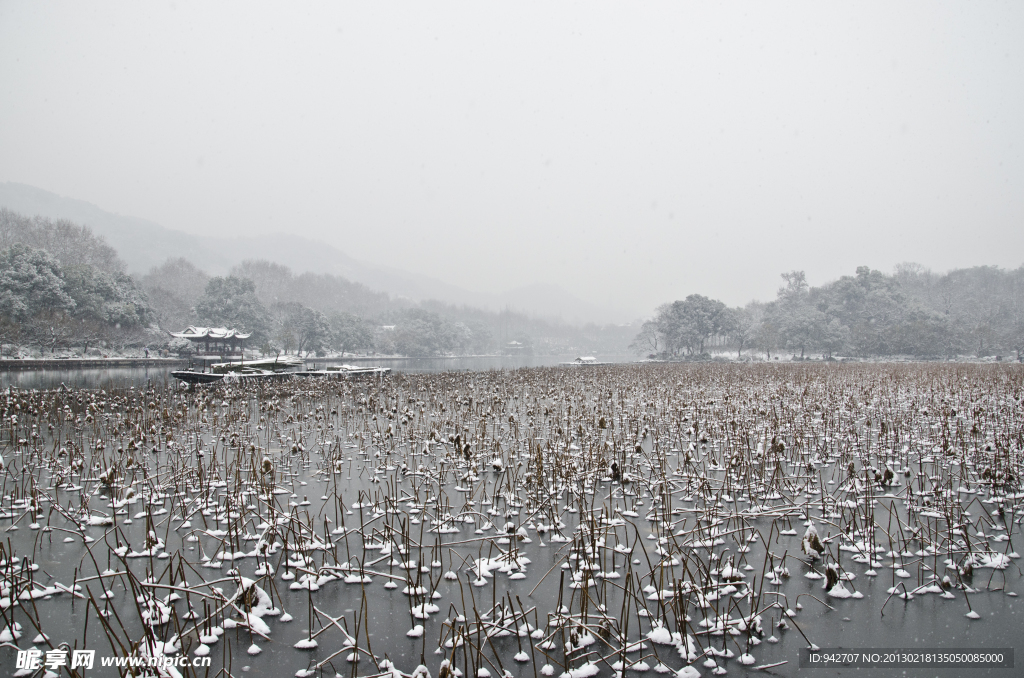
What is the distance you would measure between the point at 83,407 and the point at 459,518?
12.8 meters

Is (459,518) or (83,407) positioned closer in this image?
(459,518)

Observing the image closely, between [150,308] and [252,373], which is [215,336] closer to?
[150,308]

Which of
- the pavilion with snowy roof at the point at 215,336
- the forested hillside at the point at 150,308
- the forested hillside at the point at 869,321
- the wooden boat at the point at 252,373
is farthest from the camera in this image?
the forested hillside at the point at 869,321

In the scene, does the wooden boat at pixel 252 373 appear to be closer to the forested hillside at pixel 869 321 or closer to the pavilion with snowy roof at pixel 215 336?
the pavilion with snowy roof at pixel 215 336

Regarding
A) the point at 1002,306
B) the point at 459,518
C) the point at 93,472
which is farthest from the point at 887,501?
the point at 1002,306

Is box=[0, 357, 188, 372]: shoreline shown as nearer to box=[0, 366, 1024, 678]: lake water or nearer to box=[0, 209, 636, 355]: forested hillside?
box=[0, 209, 636, 355]: forested hillside

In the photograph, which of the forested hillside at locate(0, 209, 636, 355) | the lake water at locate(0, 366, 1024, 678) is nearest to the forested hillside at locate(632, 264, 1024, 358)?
the forested hillside at locate(0, 209, 636, 355)

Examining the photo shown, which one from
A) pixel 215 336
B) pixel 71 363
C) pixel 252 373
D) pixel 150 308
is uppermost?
pixel 150 308

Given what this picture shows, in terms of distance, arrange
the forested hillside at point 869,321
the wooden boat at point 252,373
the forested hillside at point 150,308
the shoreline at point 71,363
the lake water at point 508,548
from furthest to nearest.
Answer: the forested hillside at point 869,321 → the forested hillside at point 150,308 → the shoreline at point 71,363 → the wooden boat at point 252,373 → the lake water at point 508,548

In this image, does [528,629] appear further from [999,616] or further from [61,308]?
[61,308]

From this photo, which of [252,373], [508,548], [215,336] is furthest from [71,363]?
[508,548]

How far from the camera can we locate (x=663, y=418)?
12.6 m

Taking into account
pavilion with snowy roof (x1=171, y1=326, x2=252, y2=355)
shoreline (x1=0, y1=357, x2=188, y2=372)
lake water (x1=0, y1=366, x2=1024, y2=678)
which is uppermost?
pavilion with snowy roof (x1=171, y1=326, x2=252, y2=355)

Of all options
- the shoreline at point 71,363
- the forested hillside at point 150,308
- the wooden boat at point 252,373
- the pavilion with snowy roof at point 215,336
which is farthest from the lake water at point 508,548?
the forested hillside at point 150,308
